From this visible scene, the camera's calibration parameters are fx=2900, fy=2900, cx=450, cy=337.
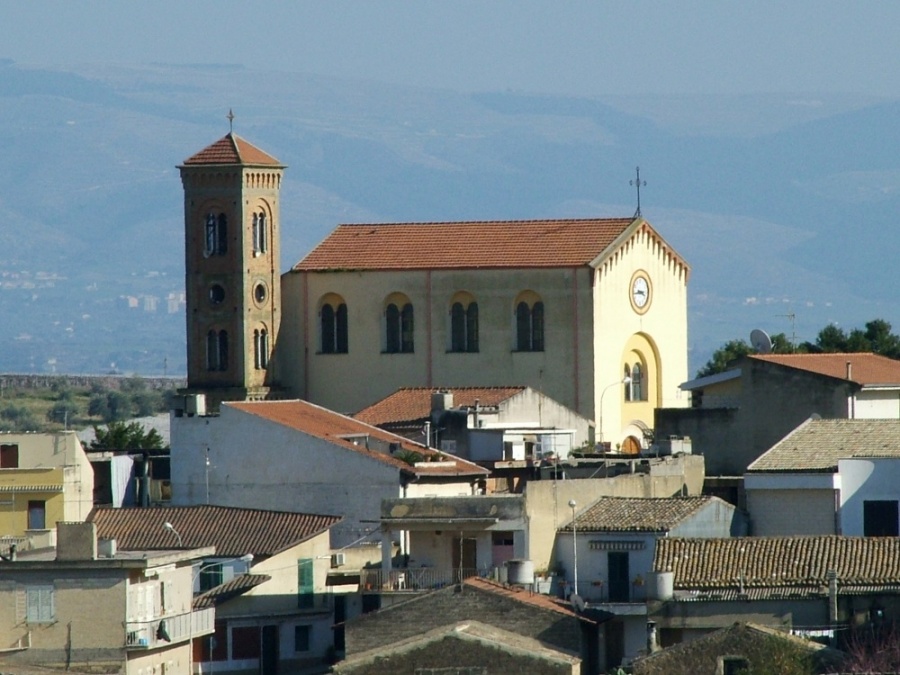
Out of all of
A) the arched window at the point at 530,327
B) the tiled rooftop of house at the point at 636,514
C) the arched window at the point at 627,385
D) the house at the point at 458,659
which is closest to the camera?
the house at the point at 458,659

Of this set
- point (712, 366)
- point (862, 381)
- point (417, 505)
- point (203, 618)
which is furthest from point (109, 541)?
point (712, 366)

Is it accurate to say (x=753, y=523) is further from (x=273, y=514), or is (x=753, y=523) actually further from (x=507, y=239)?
(x=507, y=239)

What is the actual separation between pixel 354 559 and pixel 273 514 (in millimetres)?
2016

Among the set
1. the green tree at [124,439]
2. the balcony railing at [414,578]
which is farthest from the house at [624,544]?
the green tree at [124,439]

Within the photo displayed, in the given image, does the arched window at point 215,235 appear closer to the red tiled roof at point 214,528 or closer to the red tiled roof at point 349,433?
the red tiled roof at point 349,433

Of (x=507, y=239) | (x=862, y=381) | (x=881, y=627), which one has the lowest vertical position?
(x=881, y=627)

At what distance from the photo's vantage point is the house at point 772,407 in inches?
2291

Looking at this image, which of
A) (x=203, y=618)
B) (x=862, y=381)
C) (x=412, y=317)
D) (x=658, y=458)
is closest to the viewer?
(x=203, y=618)

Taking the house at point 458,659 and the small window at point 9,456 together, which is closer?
the house at point 458,659

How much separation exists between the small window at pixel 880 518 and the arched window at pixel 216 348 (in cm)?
3930

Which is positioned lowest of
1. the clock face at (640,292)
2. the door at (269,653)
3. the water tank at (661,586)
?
the door at (269,653)

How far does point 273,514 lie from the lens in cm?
4972

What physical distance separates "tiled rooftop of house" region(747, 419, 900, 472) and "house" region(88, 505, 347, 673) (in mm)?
7500

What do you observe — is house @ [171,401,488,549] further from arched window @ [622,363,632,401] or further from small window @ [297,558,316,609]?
arched window @ [622,363,632,401]
